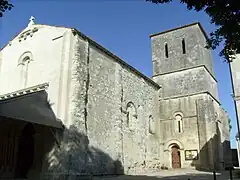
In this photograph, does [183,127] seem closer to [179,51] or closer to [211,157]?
[211,157]

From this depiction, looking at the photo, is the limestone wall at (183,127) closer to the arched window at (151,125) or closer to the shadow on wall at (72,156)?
the arched window at (151,125)

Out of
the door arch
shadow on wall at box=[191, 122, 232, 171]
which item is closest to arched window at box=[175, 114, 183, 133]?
shadow on wall at box=[191, 122, 232, 171]

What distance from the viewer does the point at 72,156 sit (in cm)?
1276

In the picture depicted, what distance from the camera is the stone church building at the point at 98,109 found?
1327 cm

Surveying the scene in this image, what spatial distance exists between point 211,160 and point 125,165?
737 cm

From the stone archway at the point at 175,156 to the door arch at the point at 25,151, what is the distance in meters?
12.0

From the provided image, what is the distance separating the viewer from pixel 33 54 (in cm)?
1627

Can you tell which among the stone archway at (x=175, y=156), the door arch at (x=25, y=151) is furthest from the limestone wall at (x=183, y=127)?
the door arch at (x=25, y=151)

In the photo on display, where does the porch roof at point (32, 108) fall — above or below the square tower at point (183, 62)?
below

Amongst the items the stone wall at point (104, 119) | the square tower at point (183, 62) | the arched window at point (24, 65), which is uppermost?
the square tower at point (183, 62)

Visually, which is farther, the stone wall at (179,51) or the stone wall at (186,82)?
the stone wall at (179,51)

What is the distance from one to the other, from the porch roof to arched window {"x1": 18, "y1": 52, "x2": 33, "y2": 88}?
1489mm

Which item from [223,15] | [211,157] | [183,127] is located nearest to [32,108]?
[223,15]

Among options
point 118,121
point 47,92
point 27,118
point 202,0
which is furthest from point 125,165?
point 202,0
